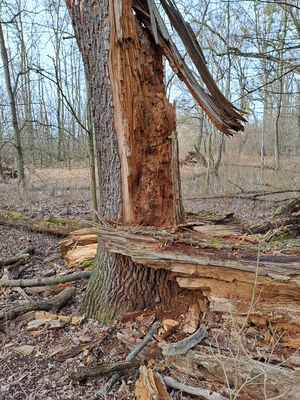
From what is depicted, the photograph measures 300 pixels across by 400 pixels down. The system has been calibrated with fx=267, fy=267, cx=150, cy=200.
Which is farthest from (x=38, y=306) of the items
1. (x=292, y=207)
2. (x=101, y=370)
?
(x=292, y=207)

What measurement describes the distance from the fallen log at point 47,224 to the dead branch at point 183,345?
138 inches

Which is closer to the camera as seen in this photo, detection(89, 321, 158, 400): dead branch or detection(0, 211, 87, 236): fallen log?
detection(89, 321, 158, 400): dead branch

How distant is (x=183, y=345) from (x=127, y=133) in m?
1.70

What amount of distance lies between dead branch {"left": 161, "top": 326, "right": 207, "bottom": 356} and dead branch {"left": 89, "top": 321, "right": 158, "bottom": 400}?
0.16m

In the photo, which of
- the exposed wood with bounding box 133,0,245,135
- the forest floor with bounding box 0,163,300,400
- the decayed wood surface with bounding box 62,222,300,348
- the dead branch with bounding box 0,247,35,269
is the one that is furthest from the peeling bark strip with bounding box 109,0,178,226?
the dead branch with bounding box 0,247,35,269

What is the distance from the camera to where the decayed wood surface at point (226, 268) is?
190cm

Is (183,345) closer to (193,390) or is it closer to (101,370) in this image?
(193,390)

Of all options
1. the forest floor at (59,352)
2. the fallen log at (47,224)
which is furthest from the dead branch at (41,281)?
the fallen log at (47,224)

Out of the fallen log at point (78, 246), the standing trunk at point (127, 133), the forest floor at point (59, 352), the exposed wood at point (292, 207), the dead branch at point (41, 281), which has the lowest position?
the forest floor at point (59, 352)

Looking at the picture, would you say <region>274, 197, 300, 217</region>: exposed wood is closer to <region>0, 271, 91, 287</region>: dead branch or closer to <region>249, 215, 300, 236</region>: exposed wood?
<region>249, 215, 300, 236</region>: exposed wood

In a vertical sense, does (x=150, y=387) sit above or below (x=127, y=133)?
below

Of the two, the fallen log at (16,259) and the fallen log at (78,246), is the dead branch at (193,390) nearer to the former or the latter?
the fallen log at (78,246)

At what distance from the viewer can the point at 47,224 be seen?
205 inches

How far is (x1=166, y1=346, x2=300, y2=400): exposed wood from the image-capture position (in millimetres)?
1572
